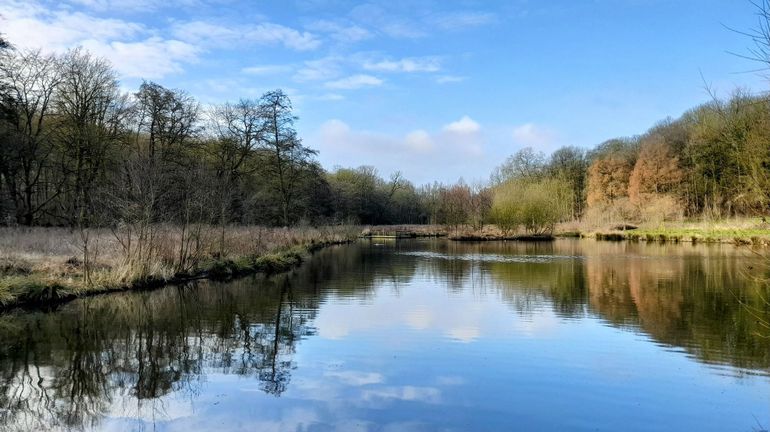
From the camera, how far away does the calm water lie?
19.3ft

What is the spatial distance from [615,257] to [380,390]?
886 inches

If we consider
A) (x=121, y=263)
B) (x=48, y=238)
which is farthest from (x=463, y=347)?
(x=48, y=238)

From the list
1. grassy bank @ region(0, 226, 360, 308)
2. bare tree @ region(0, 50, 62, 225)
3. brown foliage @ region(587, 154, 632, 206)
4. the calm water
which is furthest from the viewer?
brown foliage @ region(587, 154, 632, 206)

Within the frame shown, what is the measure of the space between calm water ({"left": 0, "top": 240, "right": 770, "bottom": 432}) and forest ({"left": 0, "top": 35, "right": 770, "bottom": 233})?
2.52m

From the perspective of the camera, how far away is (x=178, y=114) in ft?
107

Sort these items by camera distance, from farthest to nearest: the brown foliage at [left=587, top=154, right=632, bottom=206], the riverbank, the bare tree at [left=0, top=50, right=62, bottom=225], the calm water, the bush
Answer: the brown foliage at [left=587, top=154, right=632, bottom=206], the bush, the riverbank, the bare tree at [left=0, top=50, right=62, bottom=225], the calm water

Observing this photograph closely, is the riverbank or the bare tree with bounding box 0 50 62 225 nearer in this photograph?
the bare tree with bounding box 0 50 62 225

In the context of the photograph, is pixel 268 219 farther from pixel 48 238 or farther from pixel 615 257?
pixel 615 257

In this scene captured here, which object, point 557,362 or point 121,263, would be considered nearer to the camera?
point 557,362

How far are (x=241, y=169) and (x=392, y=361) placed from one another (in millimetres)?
30974

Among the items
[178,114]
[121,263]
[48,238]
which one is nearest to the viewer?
[121,263]

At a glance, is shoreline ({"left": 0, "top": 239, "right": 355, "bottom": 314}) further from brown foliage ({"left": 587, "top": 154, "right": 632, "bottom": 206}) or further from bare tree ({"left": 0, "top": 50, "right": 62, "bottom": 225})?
brown foliage ({"left": 587, "top": 154, "right": 632, "bottom": 206})

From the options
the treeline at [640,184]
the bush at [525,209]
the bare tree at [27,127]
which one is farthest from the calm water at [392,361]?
the bush at [525,209]

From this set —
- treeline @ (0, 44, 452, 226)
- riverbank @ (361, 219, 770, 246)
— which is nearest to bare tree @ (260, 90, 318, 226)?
treeline @ (0, 44, 452, 226)
